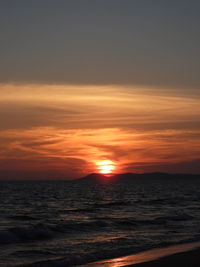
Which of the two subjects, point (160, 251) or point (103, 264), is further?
point (160, 251)

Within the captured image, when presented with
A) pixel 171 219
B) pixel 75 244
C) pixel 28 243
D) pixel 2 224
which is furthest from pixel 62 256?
pixel 171 219

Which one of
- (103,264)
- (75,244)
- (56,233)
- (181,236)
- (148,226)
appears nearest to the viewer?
(103,264)

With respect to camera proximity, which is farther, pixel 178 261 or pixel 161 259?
pixel 161 259

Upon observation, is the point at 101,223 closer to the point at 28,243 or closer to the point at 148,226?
the point at 148,226

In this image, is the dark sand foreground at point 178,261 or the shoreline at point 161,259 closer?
the dark sand foreground at point 178,261

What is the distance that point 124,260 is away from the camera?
50.9 feet

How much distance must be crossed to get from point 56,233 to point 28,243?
3483 mm

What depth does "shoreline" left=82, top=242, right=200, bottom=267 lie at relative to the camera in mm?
14164

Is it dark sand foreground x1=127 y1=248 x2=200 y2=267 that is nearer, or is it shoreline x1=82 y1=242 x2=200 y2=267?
dark sand foreground x1=127 y1=248 x2=200 y2=267

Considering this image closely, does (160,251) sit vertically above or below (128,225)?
below

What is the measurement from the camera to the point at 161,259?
49.6ft

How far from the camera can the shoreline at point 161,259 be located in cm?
1416

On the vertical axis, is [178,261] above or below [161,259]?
below

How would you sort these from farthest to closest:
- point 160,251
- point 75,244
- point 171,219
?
point 171,219 < point 75,244 < point 160,251
